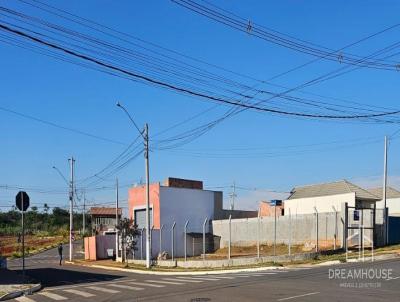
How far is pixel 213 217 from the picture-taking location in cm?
6450

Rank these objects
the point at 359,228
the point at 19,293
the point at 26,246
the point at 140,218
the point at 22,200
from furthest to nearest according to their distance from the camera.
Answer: the point at 26,246, the point at 140,218, the point at 359,228, the point at 22,200, the point at 19,293

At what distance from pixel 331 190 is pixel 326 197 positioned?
3117 millimetres

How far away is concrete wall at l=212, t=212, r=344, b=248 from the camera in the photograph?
40.3 m

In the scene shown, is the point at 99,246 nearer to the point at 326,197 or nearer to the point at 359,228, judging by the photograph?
the point at 326,197

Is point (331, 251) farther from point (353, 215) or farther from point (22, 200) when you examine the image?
point (22, 200)

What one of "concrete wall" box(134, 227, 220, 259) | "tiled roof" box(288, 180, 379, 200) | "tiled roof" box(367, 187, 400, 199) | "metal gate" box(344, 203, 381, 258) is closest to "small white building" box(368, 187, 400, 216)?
"tiled roof" box(367, 187, 400, 199)

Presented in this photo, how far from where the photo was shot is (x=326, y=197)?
206ft

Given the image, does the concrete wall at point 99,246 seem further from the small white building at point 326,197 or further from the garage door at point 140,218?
the small white building at point 326,197

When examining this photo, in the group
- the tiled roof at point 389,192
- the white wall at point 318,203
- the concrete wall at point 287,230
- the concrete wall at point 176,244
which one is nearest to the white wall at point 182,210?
the concrete wall at point 176,244

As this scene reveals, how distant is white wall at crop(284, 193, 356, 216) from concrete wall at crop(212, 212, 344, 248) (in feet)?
29.0

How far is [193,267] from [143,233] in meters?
18.0

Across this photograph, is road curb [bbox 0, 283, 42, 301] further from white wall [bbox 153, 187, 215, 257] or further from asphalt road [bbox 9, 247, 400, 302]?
white wall [bbox 153, 187, 215, 257]

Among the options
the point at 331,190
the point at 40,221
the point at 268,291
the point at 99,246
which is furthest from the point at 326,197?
the point at 40,221

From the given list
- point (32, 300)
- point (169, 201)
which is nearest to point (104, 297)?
point (32, 300)
